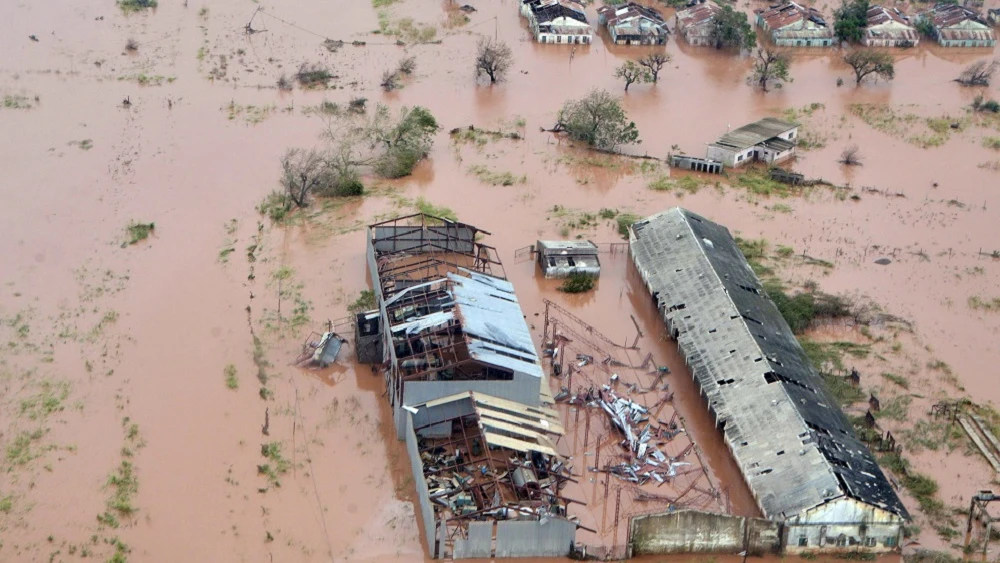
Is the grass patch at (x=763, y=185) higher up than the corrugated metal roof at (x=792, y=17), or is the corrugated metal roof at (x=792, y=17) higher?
the corrugated metal roof at (x=792, y=17)

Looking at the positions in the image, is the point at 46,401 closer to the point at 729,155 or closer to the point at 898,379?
the point at 898,379

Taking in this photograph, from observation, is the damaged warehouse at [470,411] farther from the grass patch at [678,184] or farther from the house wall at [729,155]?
the house wall at [729,155]

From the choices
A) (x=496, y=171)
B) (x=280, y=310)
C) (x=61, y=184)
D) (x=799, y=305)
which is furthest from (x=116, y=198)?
(x=799, y=305)

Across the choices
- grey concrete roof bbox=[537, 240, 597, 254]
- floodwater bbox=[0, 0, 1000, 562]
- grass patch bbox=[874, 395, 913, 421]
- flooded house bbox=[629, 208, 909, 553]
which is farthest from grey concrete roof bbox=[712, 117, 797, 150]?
grass patch bbox=[874, 395, 913, 421]

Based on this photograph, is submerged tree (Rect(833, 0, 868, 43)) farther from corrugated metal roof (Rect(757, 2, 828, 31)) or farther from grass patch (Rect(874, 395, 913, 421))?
grass patch (Rect(874, 395, 913, 421))

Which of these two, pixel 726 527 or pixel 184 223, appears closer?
pixel 726 527

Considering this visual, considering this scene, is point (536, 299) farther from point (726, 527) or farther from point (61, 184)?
point (61, 184)

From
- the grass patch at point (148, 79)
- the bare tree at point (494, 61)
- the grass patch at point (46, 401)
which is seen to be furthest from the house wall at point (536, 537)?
the grass patch at point (148, 79)
